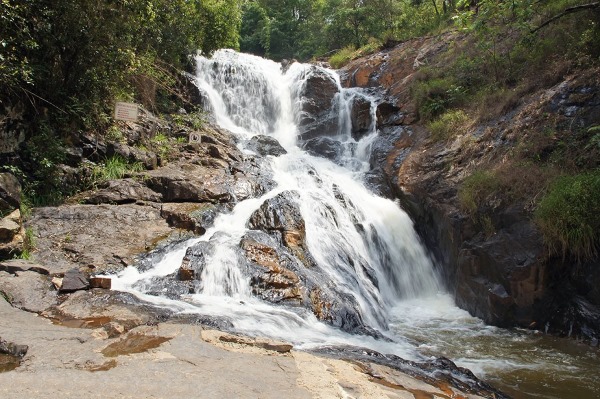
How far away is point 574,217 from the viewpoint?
7.57 meters

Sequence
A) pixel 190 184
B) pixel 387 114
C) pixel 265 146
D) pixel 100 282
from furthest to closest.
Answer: pixel 387 114 < pixel 265 146 < pixel 190 184 < pixel 100 282

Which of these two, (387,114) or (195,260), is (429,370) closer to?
(195,260)

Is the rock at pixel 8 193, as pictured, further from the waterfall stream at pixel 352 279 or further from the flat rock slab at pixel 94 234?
the waterfall stream at pixel 352 279

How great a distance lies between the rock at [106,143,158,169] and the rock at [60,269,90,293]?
15.6 feet

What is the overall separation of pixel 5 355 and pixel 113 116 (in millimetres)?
8388

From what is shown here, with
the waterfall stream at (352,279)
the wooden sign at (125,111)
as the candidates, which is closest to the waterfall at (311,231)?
the waterfall stream at (352,279)

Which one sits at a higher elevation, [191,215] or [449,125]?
[449,125]

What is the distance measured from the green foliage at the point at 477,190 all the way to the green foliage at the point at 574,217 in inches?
54.8

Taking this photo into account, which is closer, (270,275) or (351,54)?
(270,275)

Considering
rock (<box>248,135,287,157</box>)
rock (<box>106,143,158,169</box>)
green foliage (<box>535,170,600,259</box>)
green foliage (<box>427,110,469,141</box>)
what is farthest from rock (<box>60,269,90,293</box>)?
green foliage (<box>427,110,469,141</box>)

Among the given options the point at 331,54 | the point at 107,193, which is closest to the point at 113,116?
the point at 107,193

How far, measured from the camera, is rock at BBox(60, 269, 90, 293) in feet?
20.3

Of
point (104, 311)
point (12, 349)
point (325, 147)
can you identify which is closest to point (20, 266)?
point (104, 311)

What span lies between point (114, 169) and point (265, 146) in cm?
571
